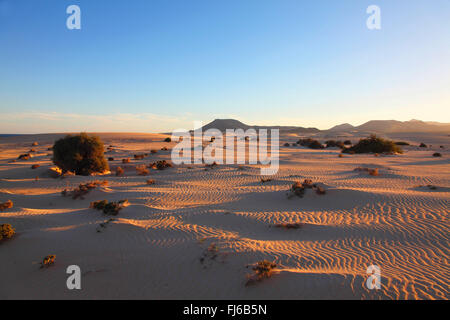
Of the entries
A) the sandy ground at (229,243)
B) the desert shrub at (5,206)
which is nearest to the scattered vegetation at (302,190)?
the sandy ground at (229,243)

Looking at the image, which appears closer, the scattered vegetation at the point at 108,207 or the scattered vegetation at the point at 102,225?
the scattered vegetation at the point at 102,225

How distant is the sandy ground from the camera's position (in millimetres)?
3957

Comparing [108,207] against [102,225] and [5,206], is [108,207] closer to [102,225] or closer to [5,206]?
[102,225]

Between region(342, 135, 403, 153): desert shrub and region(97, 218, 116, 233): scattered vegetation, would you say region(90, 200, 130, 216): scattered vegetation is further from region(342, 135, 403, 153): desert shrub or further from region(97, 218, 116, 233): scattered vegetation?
region(342, 135, 403, 153): desert shrub

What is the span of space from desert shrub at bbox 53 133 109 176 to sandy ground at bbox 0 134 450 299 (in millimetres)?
3589

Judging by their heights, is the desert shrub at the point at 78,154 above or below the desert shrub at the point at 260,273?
above

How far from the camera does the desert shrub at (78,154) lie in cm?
1363

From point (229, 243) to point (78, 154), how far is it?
11831 mm

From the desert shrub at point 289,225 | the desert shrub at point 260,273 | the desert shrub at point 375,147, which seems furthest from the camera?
the desert shrub at point 375,147

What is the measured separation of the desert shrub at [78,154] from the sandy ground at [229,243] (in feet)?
11.8

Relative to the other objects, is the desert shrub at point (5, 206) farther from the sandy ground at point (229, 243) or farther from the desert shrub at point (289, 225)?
the desert shrub at point (289, 225)
